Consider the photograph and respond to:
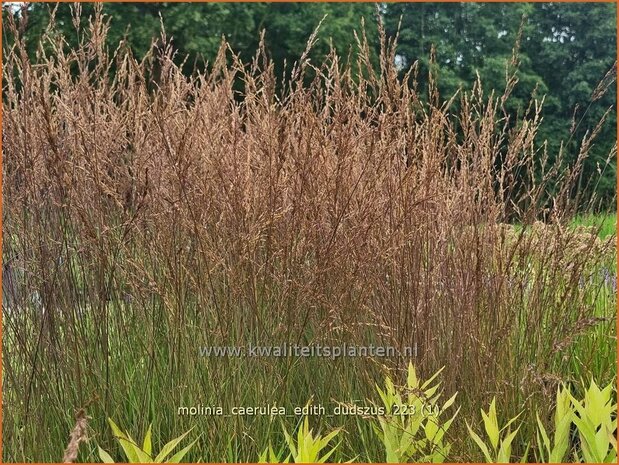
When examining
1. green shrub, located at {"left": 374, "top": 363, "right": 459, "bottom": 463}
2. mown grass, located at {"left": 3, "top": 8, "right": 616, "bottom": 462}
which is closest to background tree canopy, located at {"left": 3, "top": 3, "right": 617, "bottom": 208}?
mown grass, located at {"left": 3, "top": 8, "right": 616, "bottom": 462}

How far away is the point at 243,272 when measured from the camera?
239 centimetres

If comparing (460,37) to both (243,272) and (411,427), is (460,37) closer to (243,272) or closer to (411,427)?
(243,272)

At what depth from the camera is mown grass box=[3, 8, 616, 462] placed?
2.42 m

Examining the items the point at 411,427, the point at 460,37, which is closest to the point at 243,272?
the point at 411,427

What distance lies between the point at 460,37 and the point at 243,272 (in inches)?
639

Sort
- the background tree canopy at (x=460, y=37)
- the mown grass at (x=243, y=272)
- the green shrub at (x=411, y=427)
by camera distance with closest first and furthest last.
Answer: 1. the green shrub at (x=411, y=427)
2. the mown grass at (x=243, y=272)
3. the background tree canopy at (x=460, y=37)

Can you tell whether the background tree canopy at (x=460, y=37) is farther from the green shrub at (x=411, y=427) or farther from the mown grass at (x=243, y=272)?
the green shrub at (x=411, y=427)

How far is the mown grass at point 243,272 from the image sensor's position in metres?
2.42

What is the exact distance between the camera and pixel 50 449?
246cm

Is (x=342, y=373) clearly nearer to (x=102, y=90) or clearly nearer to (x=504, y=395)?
(x=504, y=395)

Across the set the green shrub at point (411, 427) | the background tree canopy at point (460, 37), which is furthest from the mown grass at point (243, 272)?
the background tree canopy at point (460, 37)

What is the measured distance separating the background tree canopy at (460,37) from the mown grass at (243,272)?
10769 millimetres

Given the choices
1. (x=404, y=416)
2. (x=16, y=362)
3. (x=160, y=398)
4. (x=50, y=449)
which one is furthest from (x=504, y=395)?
(x=16, y=362)

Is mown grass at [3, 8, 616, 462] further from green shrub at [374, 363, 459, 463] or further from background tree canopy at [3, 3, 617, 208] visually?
background tree canopy at [3, 3, 617, 208]
